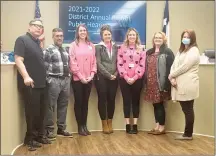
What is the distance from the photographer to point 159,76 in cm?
430

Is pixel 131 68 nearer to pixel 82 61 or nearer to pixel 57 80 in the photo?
pixel 82 61

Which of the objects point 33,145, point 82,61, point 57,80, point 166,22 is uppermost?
point 166,22

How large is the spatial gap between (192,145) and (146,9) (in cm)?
222

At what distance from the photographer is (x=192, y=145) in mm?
3770

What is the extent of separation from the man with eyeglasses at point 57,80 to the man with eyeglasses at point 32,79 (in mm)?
257

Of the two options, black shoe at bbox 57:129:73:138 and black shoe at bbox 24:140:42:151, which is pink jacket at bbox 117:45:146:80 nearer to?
black shoe at bbox 57:129:73:138

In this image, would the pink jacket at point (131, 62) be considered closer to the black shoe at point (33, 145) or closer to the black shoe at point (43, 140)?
the black shoe at point (43, 140)

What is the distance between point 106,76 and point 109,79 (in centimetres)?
7

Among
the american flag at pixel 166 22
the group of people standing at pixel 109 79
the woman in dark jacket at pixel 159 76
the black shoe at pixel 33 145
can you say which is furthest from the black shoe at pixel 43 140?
the american flag at pixel 166 22

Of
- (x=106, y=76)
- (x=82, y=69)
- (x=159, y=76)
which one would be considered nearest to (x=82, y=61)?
(x=82, y=69)

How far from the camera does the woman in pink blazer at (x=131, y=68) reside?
14.2 ft

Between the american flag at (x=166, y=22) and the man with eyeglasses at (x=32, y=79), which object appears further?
the american flag at (x=166, y=22)

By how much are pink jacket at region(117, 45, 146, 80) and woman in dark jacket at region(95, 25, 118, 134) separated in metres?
0.08

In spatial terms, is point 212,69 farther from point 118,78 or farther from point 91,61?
point 91,61
